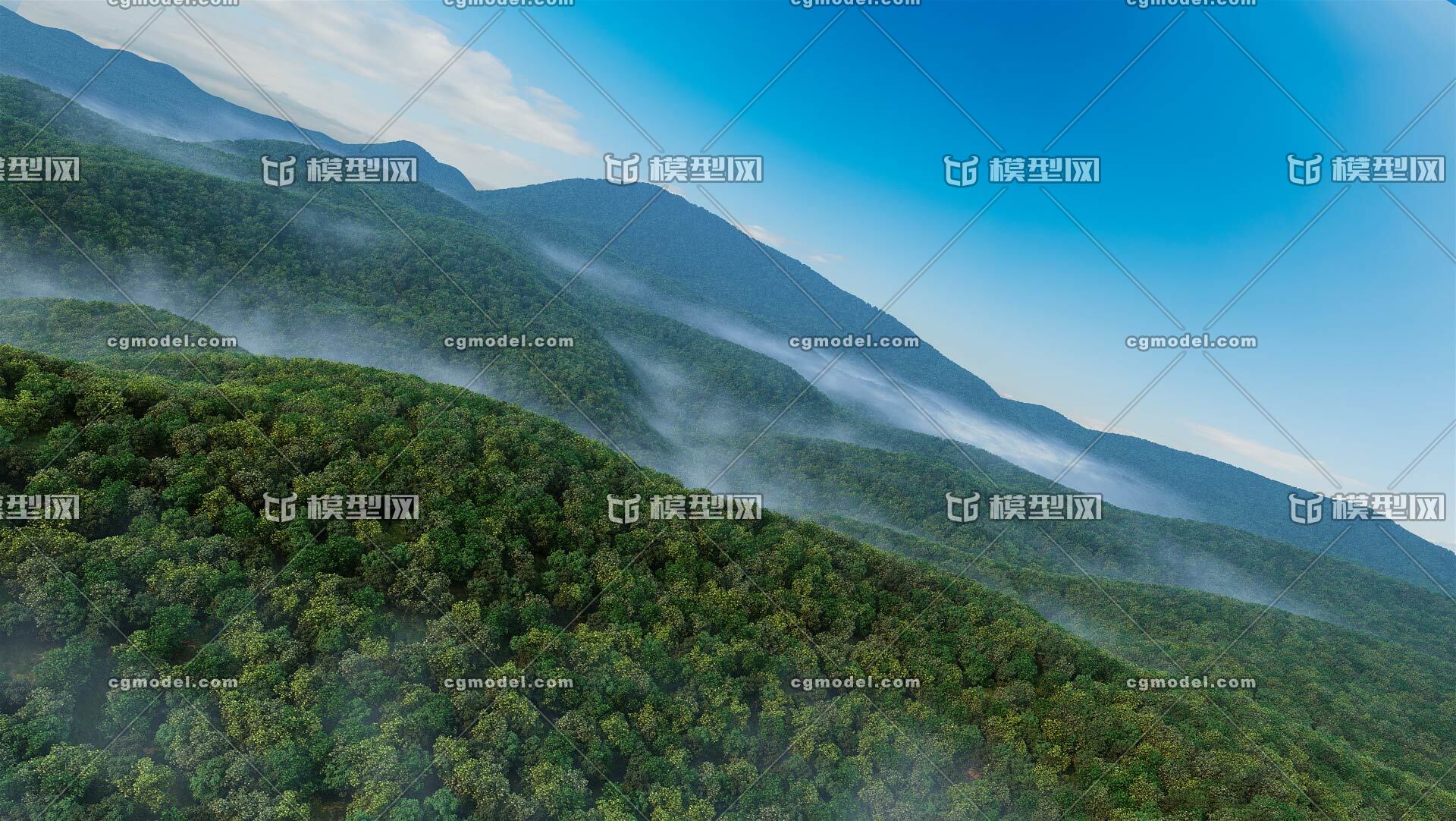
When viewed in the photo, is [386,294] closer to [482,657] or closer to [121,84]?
[482,657]

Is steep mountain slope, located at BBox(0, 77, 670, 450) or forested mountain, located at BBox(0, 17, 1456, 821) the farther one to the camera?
steep mountain slope, located at BBox(0, 77, 670, 450)

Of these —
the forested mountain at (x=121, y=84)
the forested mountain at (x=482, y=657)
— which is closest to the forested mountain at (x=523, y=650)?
the forested mountain at (x=482, y=657)

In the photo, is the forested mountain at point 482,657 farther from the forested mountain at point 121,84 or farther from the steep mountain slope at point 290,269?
the forested mountain at point 121,84

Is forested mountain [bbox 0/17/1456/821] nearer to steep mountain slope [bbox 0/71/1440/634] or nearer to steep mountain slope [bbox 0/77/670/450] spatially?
steep mountain slope [bbox 0/77/670/450]

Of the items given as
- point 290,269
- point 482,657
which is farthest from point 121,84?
point 482,657

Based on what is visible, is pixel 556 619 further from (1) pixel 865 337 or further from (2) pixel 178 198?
(2) pixel 178 198

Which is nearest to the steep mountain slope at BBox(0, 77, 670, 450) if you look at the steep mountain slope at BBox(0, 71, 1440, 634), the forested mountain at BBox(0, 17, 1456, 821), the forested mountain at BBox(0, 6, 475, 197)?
the steep mountain slope at BBox(0, 71, 1440, 634)

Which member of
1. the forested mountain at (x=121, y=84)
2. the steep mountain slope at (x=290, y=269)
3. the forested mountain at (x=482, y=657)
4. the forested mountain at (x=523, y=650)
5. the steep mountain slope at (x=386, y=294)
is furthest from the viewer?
→ the forested mountain at (x=121, y=84)

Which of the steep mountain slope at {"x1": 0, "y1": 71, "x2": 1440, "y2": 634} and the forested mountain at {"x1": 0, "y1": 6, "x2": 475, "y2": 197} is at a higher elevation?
the forested mountain at {"x1": 0, "y1": 6, "x2": 475, "y2": 197}

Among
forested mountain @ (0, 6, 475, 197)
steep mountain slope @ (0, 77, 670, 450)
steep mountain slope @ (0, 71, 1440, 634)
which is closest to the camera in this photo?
steep mountain slope @ (0, 77, 670, 450)
